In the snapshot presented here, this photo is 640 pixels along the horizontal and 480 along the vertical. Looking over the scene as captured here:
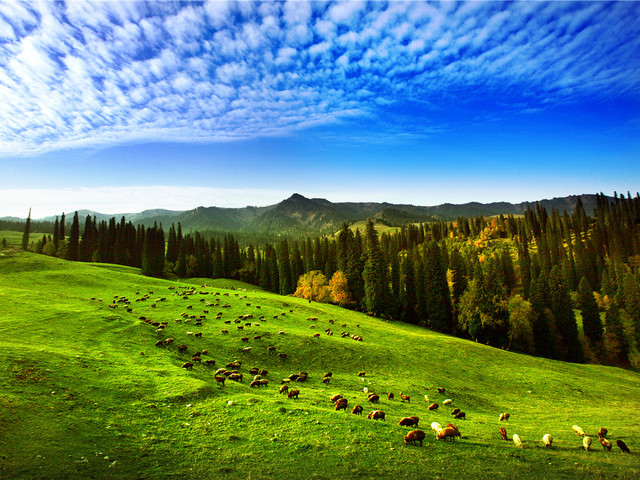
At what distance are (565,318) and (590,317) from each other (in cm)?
989

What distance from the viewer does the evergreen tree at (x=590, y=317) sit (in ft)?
245

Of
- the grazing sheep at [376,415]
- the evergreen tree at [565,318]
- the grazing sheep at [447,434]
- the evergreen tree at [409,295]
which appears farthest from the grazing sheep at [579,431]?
the evergreen tree at [565,318]

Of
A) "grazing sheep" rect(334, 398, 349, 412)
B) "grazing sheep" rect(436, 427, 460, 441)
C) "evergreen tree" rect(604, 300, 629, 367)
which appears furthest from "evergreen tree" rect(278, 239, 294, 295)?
"grazing sheep" rect(436, 427, 460, 441)

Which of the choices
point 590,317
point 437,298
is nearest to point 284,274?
point 437,298

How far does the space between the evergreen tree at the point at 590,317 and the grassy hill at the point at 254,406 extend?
4307cm

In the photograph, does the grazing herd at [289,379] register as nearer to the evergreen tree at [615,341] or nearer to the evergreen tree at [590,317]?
the evergreen tree at [615,341]

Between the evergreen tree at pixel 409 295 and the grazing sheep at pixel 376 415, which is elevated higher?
the grazing sheep at pixel 376 415

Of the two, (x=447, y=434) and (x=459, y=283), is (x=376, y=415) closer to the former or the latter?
(x=447, y=434)

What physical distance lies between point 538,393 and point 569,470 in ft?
71.2

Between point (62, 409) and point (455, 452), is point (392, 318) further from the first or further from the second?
point (62, 409)

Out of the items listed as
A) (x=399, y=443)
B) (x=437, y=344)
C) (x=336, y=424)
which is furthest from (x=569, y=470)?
(x=437, y=344)

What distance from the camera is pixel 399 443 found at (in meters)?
14.5

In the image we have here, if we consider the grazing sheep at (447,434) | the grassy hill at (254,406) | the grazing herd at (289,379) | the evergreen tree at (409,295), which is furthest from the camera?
the evergreen tree at (409,295)

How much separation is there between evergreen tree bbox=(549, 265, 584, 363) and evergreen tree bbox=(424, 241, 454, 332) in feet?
82.2
